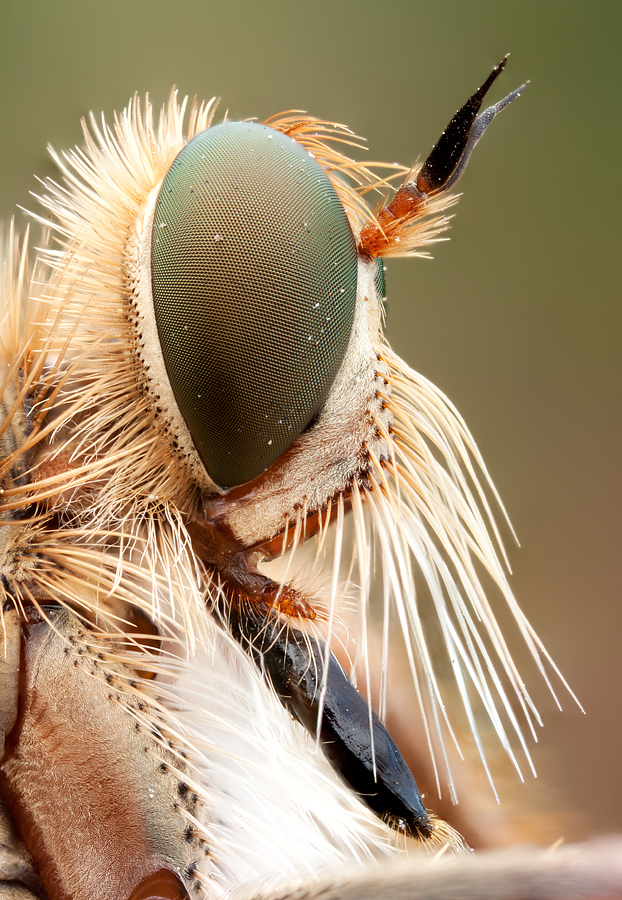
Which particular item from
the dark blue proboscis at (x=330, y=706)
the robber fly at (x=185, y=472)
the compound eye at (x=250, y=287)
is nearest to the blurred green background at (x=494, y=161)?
the dark blue proboscis at (x=330, y=706)

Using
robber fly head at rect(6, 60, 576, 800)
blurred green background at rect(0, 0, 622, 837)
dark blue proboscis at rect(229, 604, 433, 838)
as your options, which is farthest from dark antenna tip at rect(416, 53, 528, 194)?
blurred green background at rect(0, 0, 622, 837)

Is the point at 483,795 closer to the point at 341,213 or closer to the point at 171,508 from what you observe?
the point at 171,508

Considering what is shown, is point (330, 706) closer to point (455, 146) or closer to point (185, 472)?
point (185, 472)

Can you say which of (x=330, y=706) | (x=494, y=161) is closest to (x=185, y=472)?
(x=330, y=706)

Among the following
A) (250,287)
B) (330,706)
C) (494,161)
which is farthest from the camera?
(494,161)

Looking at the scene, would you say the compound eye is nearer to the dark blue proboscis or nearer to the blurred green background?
the dark blue proboscis

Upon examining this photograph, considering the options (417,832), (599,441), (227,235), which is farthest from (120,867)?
(599,441)

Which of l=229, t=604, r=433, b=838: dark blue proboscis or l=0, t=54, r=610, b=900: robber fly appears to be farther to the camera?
l=229, t=604, r=433, b=838: dark blue proboscis
